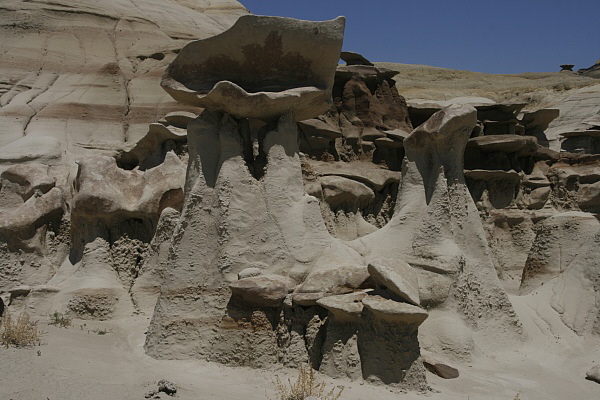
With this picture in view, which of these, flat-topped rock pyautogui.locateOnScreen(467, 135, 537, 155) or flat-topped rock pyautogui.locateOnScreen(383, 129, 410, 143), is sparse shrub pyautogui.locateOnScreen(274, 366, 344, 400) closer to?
flat-topped rock pyautogui.locateOnScreen(383, 129, 410, 143)

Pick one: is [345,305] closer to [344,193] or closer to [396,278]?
[396,278]

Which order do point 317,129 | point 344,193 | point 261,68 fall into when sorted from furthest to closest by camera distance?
1. point 317,129
2. point 344,193
3. point 261,68

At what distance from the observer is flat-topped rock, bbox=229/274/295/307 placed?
5465 millimetres

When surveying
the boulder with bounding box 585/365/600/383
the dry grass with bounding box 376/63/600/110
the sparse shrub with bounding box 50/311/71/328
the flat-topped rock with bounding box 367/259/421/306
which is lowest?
the sparse shrub with bounding box 50/311/71/328

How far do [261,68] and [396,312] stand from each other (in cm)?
305

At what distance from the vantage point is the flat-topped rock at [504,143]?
1373 centimetres

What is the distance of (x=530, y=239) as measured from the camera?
498 inches

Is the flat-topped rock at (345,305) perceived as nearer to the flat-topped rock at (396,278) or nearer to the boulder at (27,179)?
the flat-topped rock at (396,278)

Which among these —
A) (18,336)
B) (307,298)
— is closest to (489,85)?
(307,298)

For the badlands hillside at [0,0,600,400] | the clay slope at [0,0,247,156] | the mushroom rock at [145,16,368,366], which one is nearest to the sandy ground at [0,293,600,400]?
the badlands hillside at [0,0,600,400]

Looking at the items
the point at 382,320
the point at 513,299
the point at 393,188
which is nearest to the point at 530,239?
the point at 393,188

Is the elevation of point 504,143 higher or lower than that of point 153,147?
higher

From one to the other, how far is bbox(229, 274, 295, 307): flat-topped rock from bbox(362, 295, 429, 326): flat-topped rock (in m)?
0.84

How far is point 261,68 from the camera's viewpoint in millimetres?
Result: 6559
